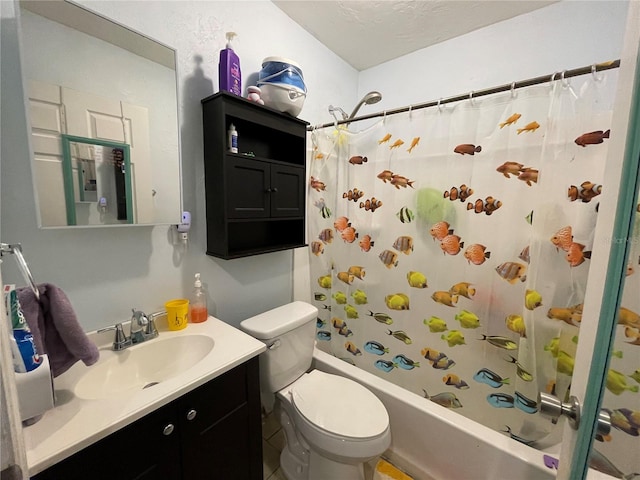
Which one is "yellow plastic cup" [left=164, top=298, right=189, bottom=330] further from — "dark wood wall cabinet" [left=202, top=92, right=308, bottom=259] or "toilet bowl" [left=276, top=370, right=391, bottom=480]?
"toilet bowl" [left=276, top=370, right=391, bottom=480]

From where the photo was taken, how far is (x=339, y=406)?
1215mm

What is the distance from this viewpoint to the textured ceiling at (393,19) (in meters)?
1.42

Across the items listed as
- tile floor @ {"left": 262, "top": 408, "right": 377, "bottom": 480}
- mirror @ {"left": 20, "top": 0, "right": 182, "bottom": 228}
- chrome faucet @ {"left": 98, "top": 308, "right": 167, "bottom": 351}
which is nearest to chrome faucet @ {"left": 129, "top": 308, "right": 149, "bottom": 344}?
chrome faucet @ {"left": 98, "top": 308, "right": 167, "bottom": 351}

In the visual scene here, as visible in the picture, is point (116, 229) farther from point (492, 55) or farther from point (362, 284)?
point (492, 55)

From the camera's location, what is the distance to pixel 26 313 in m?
0.67

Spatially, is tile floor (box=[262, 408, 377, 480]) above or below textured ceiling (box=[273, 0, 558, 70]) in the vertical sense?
below

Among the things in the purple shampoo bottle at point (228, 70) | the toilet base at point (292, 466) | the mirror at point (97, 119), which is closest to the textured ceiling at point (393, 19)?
the purple shampoo bottle at point (228, 70)

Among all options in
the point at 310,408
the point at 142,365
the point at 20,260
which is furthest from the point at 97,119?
the point at 310,408

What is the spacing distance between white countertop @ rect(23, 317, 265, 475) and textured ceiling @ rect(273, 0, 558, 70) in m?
1.77

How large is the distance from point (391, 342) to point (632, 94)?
4.49ft

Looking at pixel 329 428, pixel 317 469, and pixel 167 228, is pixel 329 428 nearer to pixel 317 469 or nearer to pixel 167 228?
pixel 317 469

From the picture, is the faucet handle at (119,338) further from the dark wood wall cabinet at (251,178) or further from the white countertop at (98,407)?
the dark wood wall cabinet at (251,178)

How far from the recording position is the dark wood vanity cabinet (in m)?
Answer: 0.67

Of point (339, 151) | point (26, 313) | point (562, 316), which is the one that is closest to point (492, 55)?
point (339, 151)
